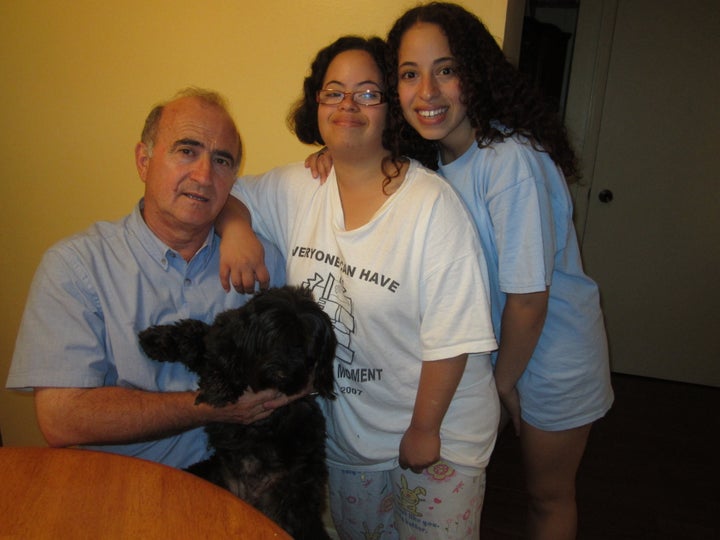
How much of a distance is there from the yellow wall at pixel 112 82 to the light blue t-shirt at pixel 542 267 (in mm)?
668

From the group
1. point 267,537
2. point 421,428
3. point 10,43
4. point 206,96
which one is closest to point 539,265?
point 421,428

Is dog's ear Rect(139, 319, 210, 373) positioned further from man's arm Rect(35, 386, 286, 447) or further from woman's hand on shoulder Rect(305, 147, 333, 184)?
woman's hand on shoulder Rect(305, 147, 333, 184)

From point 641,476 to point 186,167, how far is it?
2908mm

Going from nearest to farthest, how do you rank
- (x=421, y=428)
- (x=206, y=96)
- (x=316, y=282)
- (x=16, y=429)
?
(x=421, y=428), (x=316, y=282), (x=206, y=96), (x=16, y=429)

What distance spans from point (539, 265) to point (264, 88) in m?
1.32

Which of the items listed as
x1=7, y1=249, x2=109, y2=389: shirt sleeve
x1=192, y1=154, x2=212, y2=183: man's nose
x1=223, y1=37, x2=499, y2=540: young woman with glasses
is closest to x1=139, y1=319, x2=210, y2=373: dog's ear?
x1=7, y1=249, x2=109, y2=389: shirt sleeve

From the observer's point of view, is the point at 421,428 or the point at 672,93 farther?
the point at 672,93

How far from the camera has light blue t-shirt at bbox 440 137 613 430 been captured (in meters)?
1.19

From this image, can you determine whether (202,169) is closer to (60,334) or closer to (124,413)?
(60,334)

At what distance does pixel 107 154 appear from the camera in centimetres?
219

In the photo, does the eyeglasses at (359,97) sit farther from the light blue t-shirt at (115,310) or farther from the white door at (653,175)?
the white door at (653,175)

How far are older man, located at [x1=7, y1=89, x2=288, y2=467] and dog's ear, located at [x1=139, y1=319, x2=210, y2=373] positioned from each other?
1.8 inches

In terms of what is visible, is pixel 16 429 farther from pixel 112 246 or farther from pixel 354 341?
pixel 354 341

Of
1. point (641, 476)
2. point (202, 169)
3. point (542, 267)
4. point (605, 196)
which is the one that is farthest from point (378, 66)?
point (605, 196)
